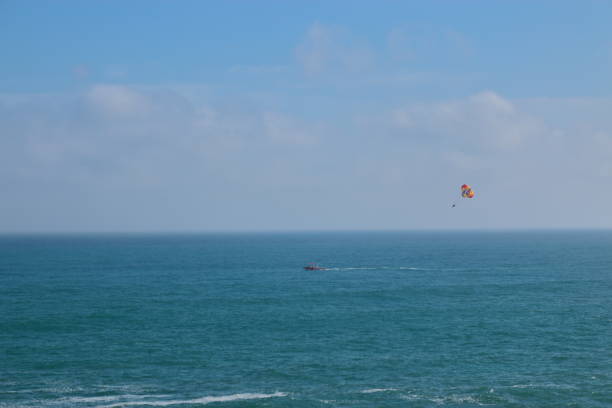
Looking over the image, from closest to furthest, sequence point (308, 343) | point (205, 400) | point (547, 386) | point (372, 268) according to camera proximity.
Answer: point (205, 400) < point (547, 386) < point (308, 343) < point (372, 268)

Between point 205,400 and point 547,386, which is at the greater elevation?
point 547,386

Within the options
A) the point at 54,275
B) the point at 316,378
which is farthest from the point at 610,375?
the point at 54,275

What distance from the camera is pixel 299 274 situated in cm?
16062

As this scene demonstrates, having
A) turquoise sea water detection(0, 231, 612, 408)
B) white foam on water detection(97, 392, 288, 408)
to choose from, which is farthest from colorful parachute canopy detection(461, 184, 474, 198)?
white foam on water detection(97, 392, 288, 408)

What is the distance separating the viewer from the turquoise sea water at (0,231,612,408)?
185 ft

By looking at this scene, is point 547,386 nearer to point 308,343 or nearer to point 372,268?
point 308,343

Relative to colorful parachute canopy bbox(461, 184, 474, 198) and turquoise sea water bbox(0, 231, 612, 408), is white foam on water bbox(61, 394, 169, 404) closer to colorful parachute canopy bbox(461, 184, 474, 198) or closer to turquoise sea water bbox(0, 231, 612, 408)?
turquoise sea water bbox(0, 231, 612, 408)

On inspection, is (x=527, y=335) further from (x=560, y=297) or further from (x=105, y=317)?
(x=105, y=317)

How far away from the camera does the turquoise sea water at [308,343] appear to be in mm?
56531

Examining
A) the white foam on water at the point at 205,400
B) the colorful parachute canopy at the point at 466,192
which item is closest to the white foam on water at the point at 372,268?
the colorful parachute canopy at the point at 466,192

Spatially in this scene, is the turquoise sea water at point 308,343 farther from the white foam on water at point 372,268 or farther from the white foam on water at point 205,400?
the white foam on water at point 372,268

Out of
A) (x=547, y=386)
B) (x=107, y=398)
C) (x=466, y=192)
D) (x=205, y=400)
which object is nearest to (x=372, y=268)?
(x=466, y=192)

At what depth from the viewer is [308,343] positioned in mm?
76562

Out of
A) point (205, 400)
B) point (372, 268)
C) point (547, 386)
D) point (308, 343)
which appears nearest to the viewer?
point (205, 400)
